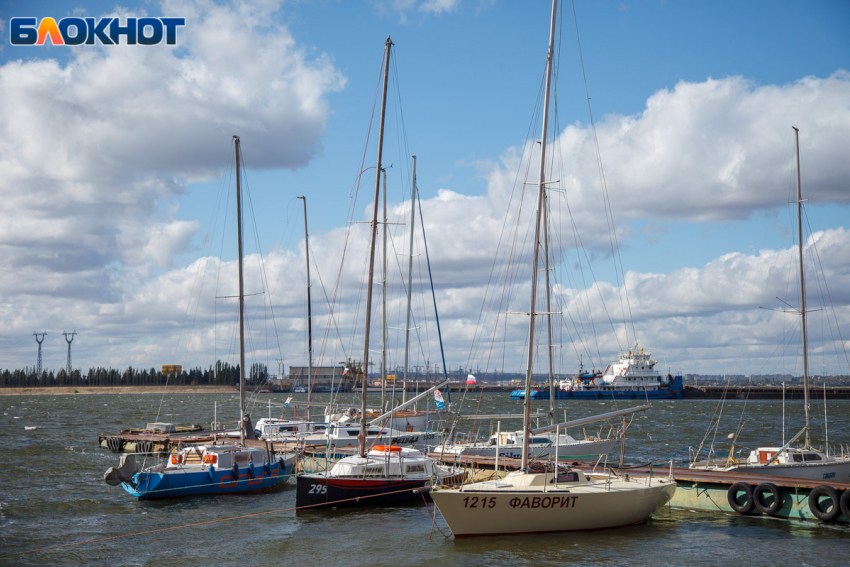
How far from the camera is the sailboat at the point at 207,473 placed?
102 ft

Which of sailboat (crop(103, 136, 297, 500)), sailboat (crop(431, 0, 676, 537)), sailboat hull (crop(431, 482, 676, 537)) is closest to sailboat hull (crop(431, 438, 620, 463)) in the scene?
sailboat (crop(103, 136, 297, 500))

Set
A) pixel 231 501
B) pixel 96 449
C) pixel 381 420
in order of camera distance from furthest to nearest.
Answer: pixel 96 449
pixel 231 501
pixel 381 420

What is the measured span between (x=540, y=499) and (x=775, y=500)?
31.0 feet

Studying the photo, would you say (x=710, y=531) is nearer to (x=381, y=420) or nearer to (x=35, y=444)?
(x=381, y=420)

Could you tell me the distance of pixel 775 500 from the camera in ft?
86.5

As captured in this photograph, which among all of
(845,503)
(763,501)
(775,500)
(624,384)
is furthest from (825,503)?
(624,384)

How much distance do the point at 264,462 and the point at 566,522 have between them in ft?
51.8

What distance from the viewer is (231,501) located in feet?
103

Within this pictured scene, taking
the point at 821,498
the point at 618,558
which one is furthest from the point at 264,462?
the point at 821,498

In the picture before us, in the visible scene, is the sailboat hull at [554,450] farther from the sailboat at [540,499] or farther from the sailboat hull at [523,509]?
the sailboat hull at [523,509]

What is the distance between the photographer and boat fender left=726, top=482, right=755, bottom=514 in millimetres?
26972

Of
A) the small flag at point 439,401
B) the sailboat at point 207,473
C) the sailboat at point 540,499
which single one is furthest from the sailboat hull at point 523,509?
the small flag at point 439,401

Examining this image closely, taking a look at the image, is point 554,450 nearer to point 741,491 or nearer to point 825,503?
point 741,491

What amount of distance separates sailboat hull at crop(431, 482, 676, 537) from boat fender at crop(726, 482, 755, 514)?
574cm
